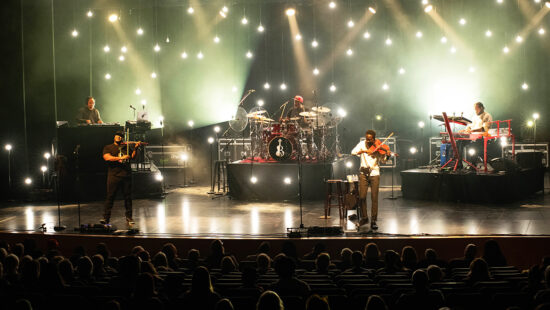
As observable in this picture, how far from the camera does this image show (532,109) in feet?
55.6

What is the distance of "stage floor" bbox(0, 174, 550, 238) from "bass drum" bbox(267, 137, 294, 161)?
1350mm

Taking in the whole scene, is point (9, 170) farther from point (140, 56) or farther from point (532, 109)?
point (532, 109)

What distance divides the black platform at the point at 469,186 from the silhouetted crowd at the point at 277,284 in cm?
504

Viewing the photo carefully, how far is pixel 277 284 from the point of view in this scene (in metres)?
4.34

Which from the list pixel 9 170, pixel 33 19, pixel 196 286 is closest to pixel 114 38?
pixel 33 19

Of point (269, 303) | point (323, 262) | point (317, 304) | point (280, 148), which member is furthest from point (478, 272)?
point (280, 148)

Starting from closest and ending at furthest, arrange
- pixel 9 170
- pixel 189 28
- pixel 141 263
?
pixel 141 263 < pixel 9 170 < pixel 189 28

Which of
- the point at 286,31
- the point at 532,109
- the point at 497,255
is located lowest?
the point at 497,255

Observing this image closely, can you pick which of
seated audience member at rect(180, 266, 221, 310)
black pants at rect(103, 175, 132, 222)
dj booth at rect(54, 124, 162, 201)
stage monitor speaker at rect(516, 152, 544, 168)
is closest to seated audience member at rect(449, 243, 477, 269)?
seated audience member at rect(180, 266, 221, 310)

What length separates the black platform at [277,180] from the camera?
1143 centimetres

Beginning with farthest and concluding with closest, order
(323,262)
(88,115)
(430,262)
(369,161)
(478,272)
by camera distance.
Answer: (88,115)
(369,161)
(430,262)
(323,262)
(478,272)

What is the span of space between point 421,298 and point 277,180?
25.8ft

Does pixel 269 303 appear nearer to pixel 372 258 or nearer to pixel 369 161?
pixel 372 258

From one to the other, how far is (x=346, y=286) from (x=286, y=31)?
47.7 ft
